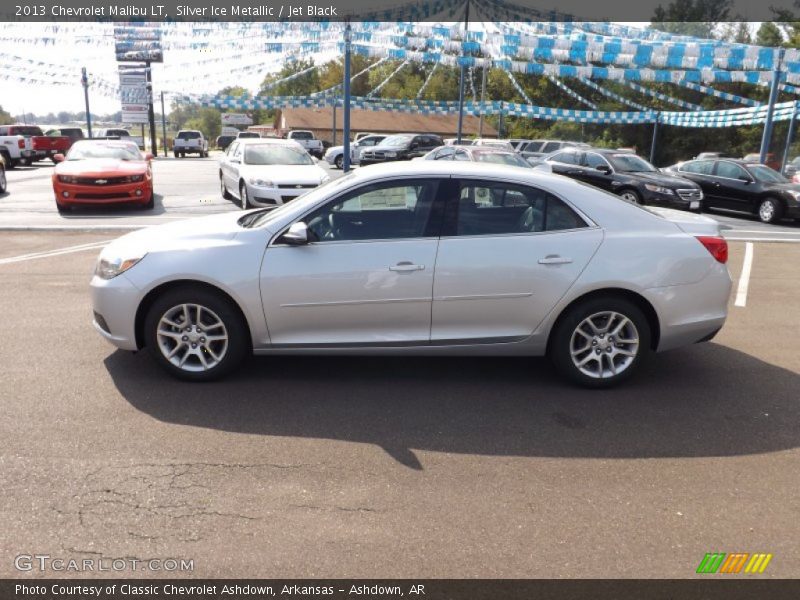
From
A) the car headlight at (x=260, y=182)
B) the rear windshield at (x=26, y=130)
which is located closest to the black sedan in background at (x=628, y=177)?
the car headlight at (x=260, y=182)

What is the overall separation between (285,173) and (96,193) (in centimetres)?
411

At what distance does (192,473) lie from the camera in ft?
11.9

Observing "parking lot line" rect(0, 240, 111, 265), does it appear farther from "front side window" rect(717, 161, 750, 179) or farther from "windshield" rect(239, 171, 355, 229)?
"front side window" rect(717, 161, 750, 179)

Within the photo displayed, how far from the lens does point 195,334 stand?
4.74 metres

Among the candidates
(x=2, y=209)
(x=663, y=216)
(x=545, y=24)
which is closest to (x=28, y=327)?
(x=663, y=216)

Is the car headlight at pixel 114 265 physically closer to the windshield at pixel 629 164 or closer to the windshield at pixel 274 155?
the windshield at pixel 274 155

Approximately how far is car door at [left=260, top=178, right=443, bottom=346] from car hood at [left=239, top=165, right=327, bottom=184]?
8.31 m

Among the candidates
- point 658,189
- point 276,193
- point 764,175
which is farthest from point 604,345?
point 764,175

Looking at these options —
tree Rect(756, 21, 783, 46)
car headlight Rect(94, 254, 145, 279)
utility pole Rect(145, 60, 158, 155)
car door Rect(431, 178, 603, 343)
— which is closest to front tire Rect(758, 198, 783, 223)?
car door Rect(431, 178, 603, 343)

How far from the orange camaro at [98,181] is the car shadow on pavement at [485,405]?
9.63 metres

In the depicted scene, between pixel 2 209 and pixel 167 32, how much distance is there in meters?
13.1

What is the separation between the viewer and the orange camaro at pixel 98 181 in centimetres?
1366

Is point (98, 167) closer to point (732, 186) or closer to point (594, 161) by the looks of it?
point (594, 161)
